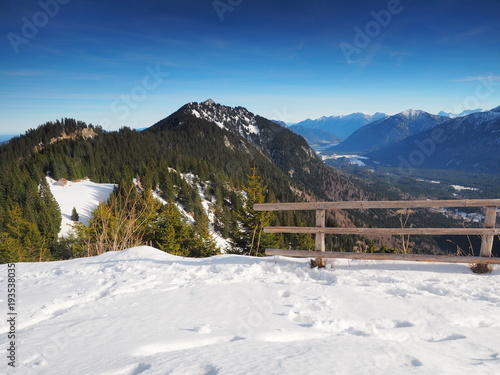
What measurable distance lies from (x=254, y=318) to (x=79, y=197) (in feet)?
201

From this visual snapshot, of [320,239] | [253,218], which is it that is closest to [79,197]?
[253,218]

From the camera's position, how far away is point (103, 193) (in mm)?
58156

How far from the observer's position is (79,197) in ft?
179

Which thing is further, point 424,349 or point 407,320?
point 407,320

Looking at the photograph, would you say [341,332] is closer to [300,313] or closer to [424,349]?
[300,313]

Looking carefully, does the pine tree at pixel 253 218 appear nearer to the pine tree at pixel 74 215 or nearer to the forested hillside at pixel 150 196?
the forested hillside at pixel 150 196

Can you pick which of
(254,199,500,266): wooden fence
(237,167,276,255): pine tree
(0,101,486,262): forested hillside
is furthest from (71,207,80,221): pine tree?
(254,199,500,266): wooden fence

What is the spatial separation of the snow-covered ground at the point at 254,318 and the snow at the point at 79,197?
157 ft

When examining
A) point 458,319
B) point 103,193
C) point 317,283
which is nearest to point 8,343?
point 317,283

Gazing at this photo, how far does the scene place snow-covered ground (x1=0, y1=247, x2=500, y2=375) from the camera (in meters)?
2.62

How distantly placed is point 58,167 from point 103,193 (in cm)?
1339

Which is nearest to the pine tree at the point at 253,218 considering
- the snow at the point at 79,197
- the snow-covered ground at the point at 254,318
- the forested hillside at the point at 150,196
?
the forested hillside at the point at 150,196

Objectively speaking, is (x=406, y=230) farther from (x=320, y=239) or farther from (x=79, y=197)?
(x=79, y=197)

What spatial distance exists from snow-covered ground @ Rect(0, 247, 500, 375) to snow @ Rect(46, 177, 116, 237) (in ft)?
157
